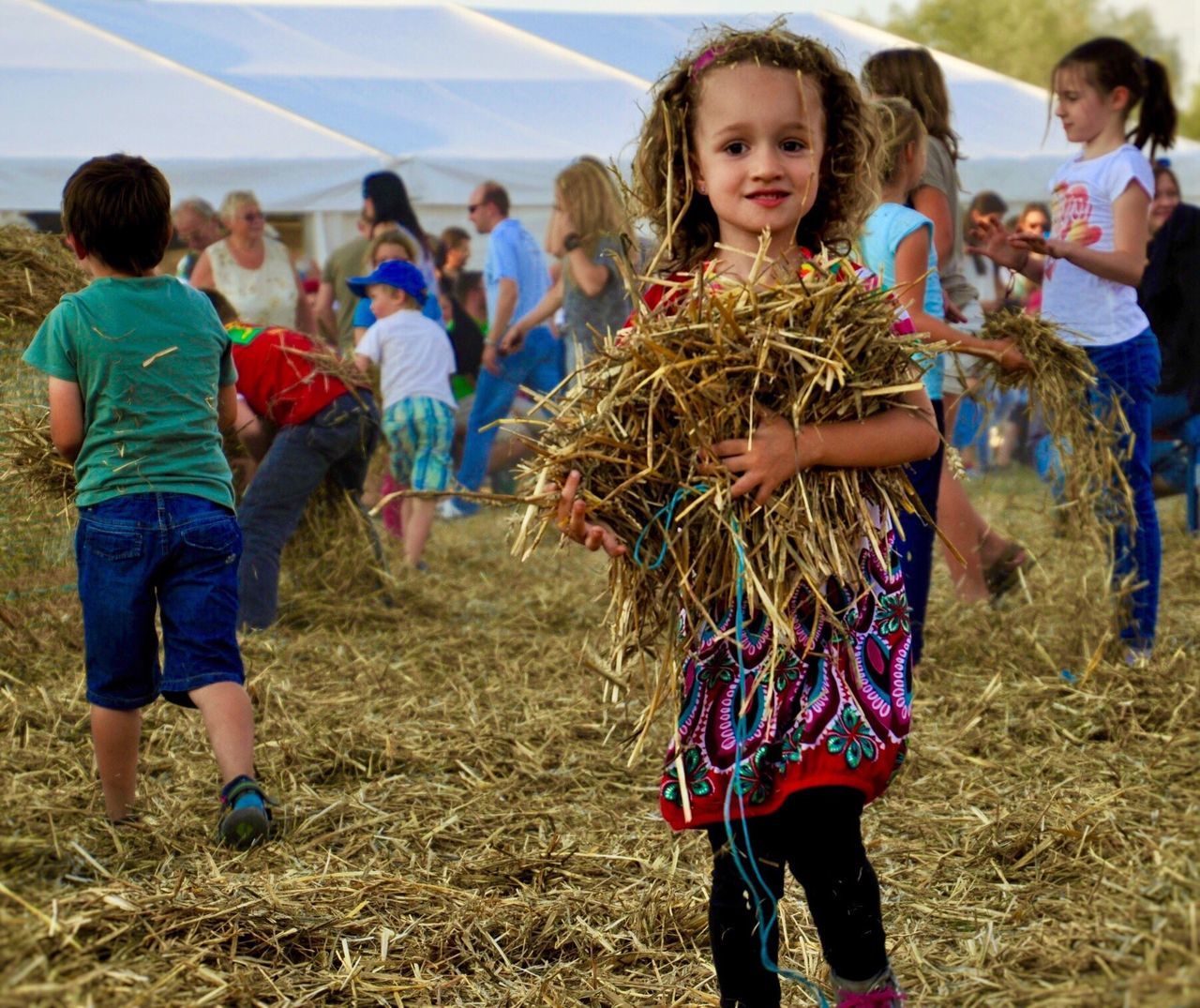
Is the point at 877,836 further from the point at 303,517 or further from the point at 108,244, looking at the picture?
the point at 303,517

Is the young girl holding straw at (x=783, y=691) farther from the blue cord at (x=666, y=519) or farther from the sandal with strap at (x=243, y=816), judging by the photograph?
the sandal with strap at (x=243, y=816)

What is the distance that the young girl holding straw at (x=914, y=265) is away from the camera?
4.54m

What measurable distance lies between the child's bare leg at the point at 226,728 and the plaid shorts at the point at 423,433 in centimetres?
405

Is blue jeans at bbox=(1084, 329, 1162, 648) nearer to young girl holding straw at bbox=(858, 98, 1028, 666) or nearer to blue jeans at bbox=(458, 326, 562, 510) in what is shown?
young girl holding straw at bbox=(858, 98, 1028, 666)

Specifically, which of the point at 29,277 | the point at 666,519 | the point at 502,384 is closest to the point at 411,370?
the point at 502,384

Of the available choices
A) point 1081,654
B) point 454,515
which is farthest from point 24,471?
point 454,515

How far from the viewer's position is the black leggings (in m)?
2.45

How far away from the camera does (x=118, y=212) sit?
3.83m

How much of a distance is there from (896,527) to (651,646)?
0.48m

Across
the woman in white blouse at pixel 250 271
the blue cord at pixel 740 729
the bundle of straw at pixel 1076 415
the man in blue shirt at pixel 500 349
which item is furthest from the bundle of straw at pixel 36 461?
the man in blue shirt at pixel 500 349

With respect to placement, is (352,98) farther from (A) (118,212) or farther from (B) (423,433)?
(A) (118,212)

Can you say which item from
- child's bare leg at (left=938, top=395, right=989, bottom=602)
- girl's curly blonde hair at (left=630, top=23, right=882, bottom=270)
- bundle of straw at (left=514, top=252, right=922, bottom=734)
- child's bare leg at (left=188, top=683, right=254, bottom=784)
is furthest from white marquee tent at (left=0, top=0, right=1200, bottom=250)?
bundle of straw at (left=514, top=252, right=922, bottom=734)

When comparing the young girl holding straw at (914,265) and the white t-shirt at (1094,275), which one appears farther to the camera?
the white t-shirt at (1094,275)

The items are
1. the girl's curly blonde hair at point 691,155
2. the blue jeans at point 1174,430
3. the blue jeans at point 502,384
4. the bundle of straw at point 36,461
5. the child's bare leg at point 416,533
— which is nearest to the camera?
the girl's curly blonde hair at point 691,155
